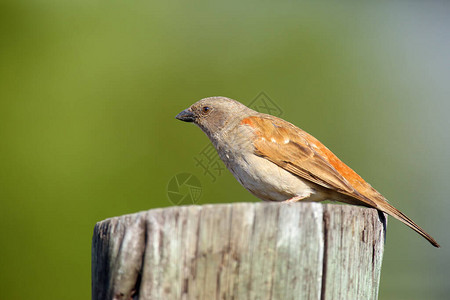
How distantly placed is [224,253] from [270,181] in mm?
2415

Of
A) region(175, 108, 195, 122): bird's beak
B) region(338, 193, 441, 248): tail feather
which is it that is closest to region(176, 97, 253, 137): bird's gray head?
region(175, 108, 195, 122): bird's beak

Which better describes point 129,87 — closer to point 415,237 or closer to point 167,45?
point 167,45

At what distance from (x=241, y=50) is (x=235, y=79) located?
0.77 m

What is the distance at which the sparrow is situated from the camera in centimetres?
457

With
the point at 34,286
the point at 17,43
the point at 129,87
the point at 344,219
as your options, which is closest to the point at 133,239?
the point at 344,219

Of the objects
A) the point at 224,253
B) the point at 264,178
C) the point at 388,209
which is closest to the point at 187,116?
the point at 264,178

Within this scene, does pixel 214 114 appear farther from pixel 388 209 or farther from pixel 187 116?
pixel 388 209

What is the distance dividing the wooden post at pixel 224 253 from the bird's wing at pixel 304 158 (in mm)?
1994

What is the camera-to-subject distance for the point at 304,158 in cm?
473

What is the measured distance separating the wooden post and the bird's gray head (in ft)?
9.81

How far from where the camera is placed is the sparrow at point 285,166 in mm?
4566

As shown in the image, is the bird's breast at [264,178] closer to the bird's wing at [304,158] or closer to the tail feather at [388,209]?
the bird's wing at [304,158]

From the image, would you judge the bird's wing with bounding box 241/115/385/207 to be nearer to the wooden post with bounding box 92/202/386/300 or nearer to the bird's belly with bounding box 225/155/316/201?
the bird's belly with bounding box 225/155/316/201

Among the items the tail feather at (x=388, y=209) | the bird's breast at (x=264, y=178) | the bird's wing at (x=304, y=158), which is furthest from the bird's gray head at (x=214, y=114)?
the tail feather at (x=388, y=209)
